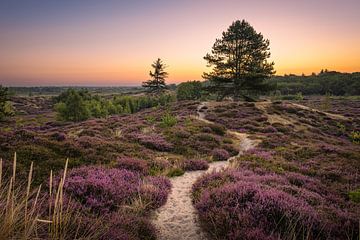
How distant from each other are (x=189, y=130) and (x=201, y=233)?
14232 millimetres

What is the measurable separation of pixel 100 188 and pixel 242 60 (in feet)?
129

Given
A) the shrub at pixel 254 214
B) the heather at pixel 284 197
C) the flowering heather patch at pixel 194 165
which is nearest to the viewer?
the shrub at pixel 254 214

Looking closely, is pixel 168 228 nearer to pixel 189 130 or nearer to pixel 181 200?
pixel 181 200

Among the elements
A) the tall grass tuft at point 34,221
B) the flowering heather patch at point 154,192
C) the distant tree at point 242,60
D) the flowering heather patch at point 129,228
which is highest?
the distant tree at point 242,60

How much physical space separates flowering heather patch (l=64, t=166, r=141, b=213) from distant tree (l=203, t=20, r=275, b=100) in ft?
119

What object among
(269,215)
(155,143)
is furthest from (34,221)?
(155,143)

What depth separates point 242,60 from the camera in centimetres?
4144

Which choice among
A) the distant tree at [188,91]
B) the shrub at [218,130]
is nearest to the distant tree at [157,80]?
the distant tree at [188,91]

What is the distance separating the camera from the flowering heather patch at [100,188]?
20.0 ft

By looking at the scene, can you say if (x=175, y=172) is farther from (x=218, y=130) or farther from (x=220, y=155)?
(x=218, y=130)

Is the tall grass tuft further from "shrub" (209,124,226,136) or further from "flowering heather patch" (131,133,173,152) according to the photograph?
"shrub" (209,124,226,136)

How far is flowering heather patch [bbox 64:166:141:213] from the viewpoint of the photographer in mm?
6109

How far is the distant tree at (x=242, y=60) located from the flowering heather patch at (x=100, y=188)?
119ft

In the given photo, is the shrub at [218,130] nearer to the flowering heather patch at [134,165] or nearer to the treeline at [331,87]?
the flowering heather patch at [134,165]
